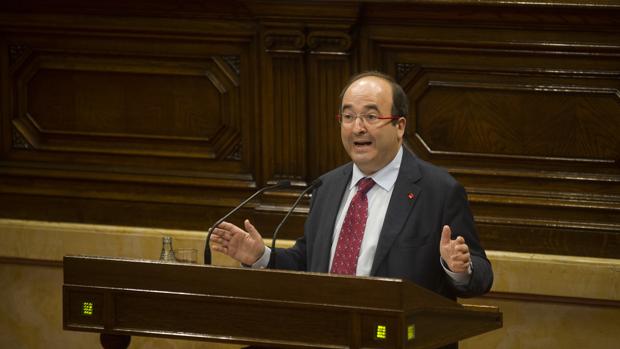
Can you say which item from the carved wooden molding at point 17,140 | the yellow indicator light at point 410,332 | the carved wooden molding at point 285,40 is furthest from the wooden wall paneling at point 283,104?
the yellow indicator light at point 410,332

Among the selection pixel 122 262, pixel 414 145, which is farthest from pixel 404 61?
pixel 122 262

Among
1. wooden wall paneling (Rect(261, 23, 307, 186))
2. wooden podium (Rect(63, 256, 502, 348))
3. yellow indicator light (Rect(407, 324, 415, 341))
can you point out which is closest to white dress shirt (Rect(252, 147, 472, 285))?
wooden podium (Rect(63, 256, 502, 348))

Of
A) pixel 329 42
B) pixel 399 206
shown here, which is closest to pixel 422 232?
pixel 399 206

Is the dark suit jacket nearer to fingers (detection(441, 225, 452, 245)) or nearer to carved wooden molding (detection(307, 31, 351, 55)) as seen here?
fingers (detection(441, 225, 452, 245))

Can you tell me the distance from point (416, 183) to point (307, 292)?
771 mm

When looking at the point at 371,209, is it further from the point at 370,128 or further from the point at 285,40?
the point at 285,40

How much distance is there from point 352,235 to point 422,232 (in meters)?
0.24

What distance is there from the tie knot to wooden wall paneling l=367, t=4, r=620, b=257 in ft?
5.03

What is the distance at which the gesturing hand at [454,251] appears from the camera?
417 cm

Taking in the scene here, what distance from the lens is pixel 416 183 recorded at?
459cm

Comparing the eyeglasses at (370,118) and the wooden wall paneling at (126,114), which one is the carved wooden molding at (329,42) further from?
the eyeglasses at (370,118)

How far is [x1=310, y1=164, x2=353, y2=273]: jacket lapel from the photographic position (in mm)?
4633

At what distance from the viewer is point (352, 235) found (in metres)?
4.58

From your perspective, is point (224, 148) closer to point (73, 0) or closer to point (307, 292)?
point (73, 0)
